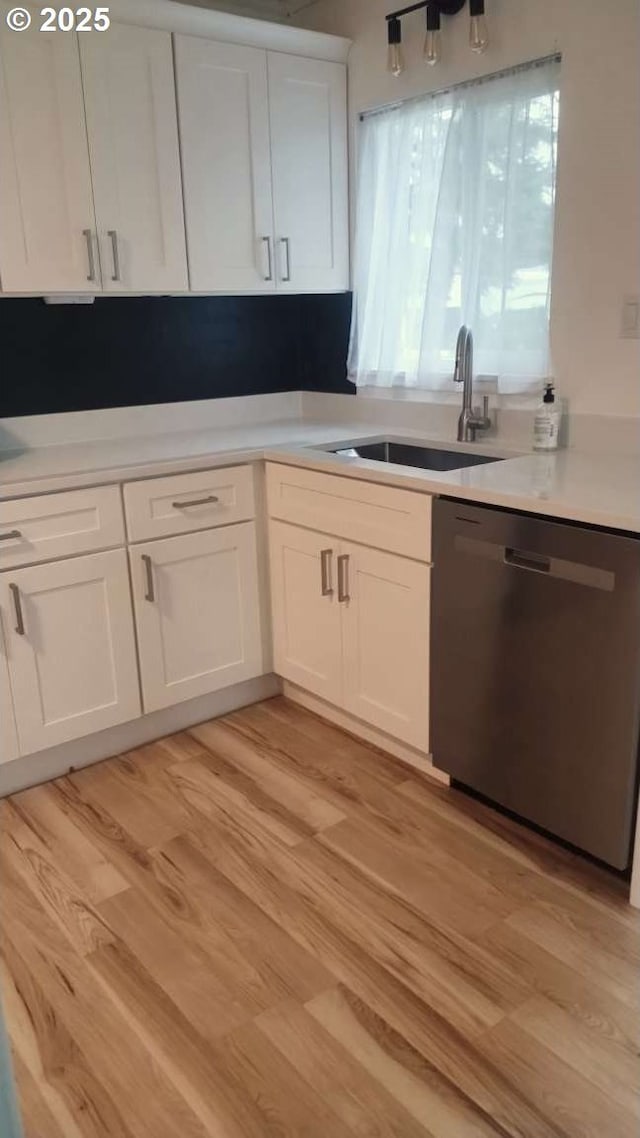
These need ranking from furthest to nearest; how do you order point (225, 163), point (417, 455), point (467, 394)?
point (417, 455) < point (225, 163) < point (467, 394)

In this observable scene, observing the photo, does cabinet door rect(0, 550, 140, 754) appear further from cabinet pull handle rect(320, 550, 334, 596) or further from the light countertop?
cabinet pull handle rect(320, 550, 334, 596)

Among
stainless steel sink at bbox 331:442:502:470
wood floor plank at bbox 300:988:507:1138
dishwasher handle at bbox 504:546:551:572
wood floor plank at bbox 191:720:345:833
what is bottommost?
wood floor plank at bbox 300:988:507:1138

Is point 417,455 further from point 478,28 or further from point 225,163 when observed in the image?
point 478,28

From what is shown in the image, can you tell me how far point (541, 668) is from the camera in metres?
2.04

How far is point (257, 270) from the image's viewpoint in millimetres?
2965

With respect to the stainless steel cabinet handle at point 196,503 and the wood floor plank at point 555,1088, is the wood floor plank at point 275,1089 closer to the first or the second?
the wood floor plank at point 555,1088

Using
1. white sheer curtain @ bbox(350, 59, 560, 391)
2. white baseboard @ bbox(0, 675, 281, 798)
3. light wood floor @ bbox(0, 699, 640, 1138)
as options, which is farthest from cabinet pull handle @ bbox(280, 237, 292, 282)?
light wood floor @ bbox(0, 699, 640, 1138)

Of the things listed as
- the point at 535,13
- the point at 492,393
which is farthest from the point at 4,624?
the point at 535,13

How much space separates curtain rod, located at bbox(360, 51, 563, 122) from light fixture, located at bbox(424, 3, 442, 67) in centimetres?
10

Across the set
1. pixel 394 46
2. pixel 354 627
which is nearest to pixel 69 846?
pixel 354 627

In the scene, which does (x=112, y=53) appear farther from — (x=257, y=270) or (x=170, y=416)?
(x=170, y=416)

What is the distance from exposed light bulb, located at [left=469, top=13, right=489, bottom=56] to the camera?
2.49 m

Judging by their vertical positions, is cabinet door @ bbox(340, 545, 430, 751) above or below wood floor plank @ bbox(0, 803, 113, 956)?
above

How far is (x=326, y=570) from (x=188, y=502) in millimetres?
480
